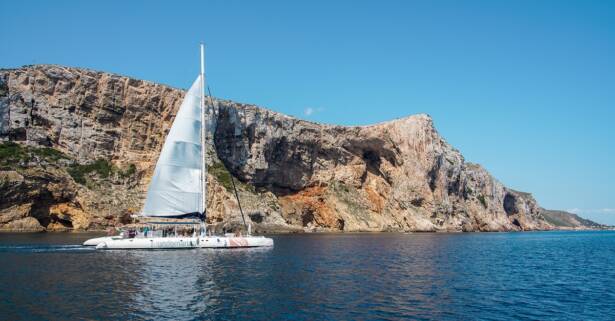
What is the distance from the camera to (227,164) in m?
111

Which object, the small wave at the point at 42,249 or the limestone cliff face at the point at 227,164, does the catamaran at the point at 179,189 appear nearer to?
the small wave at the point at 42,249

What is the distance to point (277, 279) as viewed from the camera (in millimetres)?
32750

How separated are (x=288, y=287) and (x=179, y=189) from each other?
26.9 m

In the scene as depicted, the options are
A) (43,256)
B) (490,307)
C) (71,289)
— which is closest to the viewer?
(490,307)

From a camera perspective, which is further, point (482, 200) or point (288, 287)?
point (482, 200)

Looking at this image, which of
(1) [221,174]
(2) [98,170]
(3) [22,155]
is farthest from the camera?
(1) [221,174]

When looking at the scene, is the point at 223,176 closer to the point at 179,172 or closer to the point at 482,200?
the point at 179,172

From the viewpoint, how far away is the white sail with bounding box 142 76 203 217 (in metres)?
52.7

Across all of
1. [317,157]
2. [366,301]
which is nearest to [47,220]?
[317,157]

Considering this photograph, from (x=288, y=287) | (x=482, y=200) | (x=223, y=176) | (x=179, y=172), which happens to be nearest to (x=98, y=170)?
(x=223, y=176)

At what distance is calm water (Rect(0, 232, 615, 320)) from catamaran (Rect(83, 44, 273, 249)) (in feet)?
18.5

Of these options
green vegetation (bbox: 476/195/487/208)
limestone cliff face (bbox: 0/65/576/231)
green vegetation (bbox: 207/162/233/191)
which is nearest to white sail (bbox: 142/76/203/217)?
limestone cliff face (bbox: 0/65/576/231)

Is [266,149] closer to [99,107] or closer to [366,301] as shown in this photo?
[99,107]

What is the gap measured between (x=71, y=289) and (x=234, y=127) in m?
85.7
